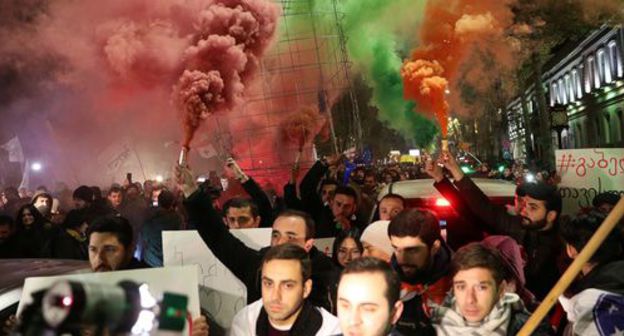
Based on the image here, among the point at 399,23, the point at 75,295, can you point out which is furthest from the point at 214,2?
the point at 75,295

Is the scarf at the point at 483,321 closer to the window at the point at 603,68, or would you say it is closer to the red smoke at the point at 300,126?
the red smoke at the point at 300,126

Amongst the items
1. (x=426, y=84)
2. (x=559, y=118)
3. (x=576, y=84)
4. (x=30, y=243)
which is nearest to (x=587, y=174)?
(x=559, y=118)

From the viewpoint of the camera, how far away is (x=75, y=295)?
61.2 inches

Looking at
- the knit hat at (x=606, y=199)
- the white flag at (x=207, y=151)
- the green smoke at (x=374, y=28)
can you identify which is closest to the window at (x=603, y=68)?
the green smoke at (x=374, y=28)

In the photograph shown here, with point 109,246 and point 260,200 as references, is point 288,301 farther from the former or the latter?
point 260,200

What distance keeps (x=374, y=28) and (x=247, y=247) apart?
15531 mm

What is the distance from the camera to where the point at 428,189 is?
6.53 meters

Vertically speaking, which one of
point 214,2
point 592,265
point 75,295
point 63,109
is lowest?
point 592,265

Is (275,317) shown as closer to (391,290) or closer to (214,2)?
(391,290)

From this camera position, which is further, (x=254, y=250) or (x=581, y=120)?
(x=581, y=120)

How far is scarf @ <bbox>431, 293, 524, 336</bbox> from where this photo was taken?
2.81 metres

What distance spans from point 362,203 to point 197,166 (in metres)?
8.63

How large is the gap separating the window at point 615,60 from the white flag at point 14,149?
35.2 m

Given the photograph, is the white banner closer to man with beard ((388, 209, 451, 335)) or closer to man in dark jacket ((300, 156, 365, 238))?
man in dark jacket ((300, 156, 365, 238))
